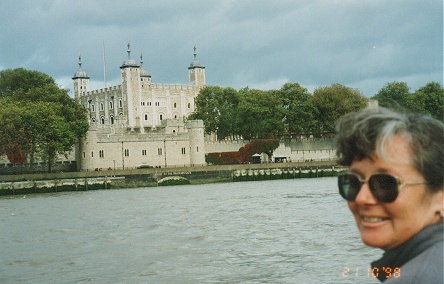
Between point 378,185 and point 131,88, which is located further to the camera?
point 131,88

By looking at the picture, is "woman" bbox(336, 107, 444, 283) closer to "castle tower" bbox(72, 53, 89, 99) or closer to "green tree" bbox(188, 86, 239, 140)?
"green tree" bbox(188, 86, 239, 140)

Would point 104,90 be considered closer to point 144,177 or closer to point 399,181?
point 144,177

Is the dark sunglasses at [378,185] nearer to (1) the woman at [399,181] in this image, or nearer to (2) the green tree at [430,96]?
(1) the woman at [399,181]

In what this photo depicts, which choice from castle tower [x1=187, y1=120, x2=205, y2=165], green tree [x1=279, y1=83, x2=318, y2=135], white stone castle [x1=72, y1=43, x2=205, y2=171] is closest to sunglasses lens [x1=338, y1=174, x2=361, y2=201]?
white stone castle [x1=72, y1=43, x2=205, y2=171]

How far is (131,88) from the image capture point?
86.4m

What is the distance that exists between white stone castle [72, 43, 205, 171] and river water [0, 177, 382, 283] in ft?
99.1

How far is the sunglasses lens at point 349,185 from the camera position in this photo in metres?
2.42

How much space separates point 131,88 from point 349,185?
278 feet

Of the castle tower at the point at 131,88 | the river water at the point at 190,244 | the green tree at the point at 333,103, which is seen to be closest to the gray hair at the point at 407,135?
the river water at the point at 190,244

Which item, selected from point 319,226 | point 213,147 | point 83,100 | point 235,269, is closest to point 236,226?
point 319,226

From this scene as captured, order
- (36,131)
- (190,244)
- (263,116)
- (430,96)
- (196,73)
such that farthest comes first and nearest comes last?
1. (196,73)
2. (430,96)
3. (263,116)
4. (36,131)
5. (190,244)

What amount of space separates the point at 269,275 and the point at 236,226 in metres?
8.54

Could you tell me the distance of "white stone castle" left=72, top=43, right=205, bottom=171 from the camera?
59.9 metres

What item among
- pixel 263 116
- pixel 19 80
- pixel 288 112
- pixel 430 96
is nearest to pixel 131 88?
pixel 19 80
